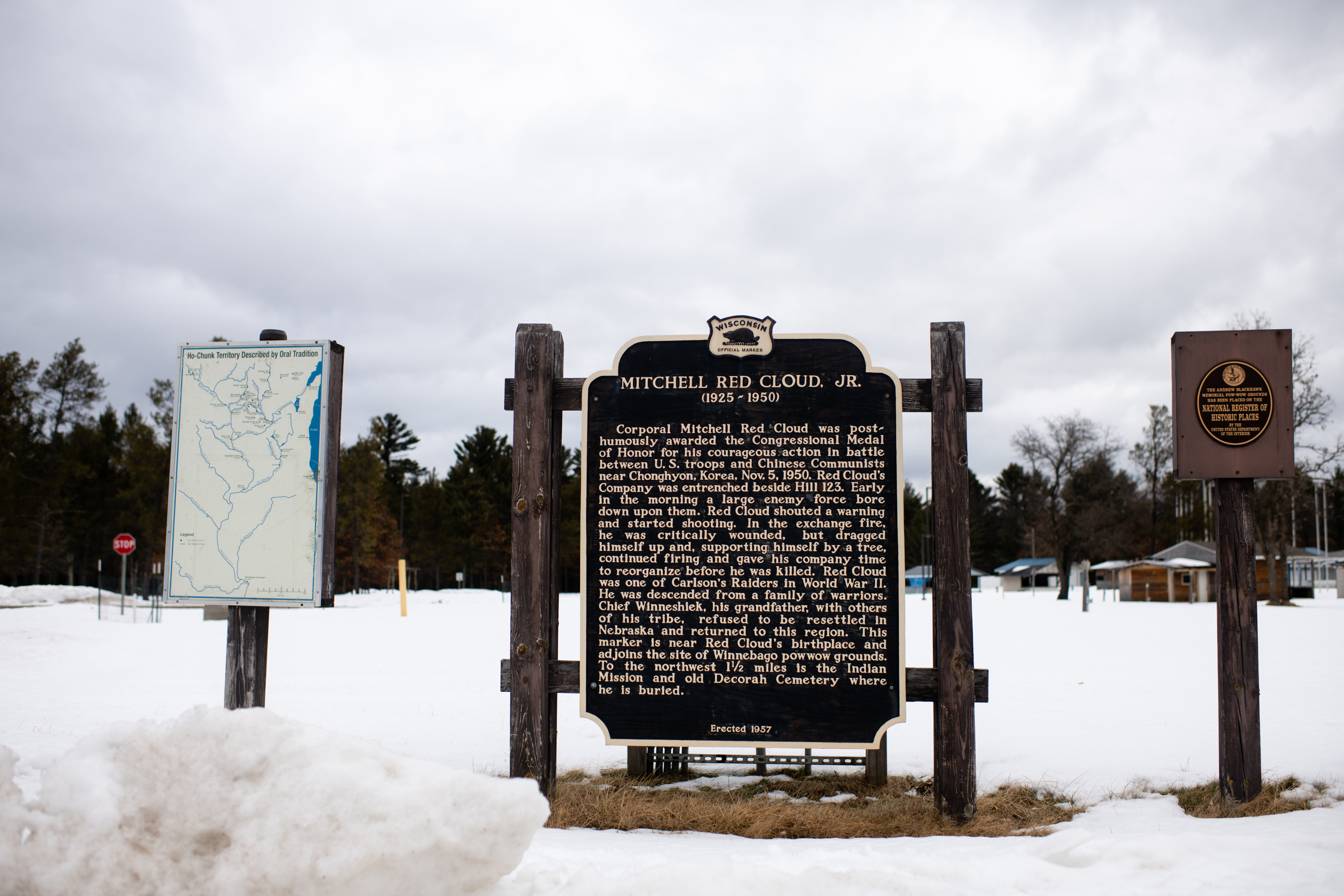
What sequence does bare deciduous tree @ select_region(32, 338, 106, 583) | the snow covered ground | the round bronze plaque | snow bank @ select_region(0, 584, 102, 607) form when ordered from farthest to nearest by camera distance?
bare deciduous tree @ select_region(32, 338, 106, 583) → snow bank @ select_region(0, 584, 102, 607) → the round bronze plaque → the snow covered ground

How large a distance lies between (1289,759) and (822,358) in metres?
4.84

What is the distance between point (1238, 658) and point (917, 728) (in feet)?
12.4

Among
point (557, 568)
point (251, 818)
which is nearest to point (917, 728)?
point (557, 568)

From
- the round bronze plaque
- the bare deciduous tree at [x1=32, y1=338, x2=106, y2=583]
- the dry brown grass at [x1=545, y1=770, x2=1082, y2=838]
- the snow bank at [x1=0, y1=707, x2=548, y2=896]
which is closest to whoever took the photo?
the snow bank at [x1=0, y1=707, x2=548, y2=896]

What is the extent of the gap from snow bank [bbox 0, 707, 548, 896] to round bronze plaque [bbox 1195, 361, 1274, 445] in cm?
499

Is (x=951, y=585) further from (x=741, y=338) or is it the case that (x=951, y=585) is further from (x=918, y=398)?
(x=741, y=338)

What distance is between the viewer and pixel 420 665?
44.0ft

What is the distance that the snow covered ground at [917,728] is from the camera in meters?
3.64

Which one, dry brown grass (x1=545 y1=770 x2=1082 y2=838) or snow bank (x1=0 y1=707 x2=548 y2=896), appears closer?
snow bank (x1=0 y1=707 x2=548 y2=896)

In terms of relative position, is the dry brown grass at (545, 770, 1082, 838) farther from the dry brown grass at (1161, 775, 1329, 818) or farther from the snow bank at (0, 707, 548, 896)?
the snow bank at (0, 707, 548, 896)

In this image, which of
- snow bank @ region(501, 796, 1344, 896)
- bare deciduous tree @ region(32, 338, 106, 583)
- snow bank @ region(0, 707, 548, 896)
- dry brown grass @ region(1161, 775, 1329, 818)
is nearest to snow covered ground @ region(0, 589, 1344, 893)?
snow bank @ region(501, 796, 1344, 896)

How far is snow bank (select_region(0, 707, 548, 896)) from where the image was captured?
2.92 meters

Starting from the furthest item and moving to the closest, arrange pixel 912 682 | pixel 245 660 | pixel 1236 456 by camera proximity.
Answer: pixel 1236 456 → pixel 245 660 → pixel 912 682

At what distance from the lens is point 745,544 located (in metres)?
5.26
